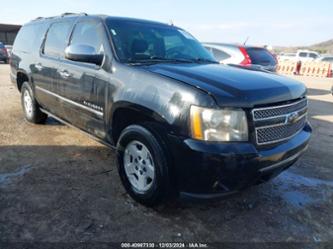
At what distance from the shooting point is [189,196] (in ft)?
9.19

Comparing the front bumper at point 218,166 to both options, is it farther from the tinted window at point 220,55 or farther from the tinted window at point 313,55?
the tinted window at point 313,55

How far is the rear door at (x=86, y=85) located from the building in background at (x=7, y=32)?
38082 millimetres

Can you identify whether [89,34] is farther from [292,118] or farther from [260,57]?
[260,57]

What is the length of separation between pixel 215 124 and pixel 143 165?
96cm

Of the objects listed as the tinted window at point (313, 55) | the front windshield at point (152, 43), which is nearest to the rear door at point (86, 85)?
the front windshield at point (152, 43)

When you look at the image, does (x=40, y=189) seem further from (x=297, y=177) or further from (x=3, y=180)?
(x=297, y=177)

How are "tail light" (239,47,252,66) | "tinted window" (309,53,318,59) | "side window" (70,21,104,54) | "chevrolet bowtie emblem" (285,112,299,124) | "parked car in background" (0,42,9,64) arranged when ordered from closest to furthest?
"chevrolet bowtie emblem" (285,112,299,124)
"side window" (70,21,104,54)
"tail light" (239,47,252,66)
"parked car in background" (0,42,9,64)
"tinted window" (309,53,318,59)

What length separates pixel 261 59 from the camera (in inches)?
402

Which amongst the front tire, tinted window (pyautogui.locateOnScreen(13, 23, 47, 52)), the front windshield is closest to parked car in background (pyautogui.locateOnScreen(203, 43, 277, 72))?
the front windshield

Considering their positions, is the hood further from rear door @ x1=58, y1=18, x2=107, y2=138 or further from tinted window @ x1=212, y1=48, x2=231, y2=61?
tinted window @ x1=212, y1=48, x2=231, y2=61

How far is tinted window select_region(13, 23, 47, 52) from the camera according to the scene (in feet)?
17.7

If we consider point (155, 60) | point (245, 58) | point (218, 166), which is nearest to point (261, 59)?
point (245, 58)

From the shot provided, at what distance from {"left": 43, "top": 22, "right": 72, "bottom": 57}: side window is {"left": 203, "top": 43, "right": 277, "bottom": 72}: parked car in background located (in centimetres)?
578

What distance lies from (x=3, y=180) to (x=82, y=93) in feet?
4.49
